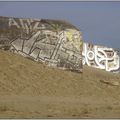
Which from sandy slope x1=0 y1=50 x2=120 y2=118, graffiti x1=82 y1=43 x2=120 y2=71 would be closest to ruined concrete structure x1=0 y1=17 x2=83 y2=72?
sandy slope x1=0 y1=50 x2=120 y2=118

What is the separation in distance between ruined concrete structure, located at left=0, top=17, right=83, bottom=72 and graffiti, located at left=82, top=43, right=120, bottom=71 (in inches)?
859

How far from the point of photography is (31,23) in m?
40.5

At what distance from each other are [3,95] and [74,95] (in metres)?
6.32

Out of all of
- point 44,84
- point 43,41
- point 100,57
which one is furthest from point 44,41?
point 100,57

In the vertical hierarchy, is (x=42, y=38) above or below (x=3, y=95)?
above

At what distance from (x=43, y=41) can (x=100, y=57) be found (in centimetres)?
2842

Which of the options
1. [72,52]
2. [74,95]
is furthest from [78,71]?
[74,95]

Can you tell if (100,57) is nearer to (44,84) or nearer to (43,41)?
(43,41)

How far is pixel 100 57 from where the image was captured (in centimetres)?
6806

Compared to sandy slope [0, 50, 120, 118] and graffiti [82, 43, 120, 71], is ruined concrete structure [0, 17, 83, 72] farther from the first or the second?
graffiti [82, 43, 120, 71]

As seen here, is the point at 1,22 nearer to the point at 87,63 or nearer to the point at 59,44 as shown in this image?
the point at 59,44

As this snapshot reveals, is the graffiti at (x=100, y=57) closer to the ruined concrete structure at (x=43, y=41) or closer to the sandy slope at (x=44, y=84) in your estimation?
the ruined concrete structure at (x=43, y=41)

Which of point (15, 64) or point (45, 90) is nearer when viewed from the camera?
point (45, 90)

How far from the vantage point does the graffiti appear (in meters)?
65.8
